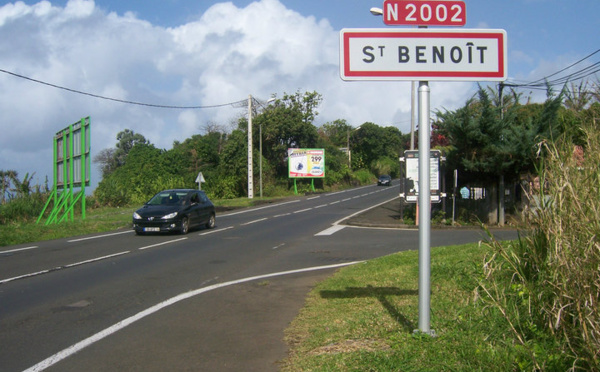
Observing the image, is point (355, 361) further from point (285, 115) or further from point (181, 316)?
point (285, 115)

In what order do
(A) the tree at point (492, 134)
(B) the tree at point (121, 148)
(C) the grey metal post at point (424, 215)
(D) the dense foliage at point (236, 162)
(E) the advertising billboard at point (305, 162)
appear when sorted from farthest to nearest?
(B) the tree at point (121, 148)
(E) the advertising billboard at point (305, 162)
(D) the dense foliage at point (236, 162)
(A) the tree at point (492, 134)
(C) the grey metal post at point (424, 215)

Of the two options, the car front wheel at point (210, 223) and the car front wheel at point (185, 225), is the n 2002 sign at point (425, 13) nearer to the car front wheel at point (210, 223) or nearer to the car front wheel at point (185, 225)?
the car front wheel at point (185, 225)

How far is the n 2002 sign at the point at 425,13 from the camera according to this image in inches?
195

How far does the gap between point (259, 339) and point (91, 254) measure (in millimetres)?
8781

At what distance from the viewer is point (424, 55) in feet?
16.6

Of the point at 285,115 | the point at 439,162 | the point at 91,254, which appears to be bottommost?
the point at 91,254

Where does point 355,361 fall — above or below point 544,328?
below

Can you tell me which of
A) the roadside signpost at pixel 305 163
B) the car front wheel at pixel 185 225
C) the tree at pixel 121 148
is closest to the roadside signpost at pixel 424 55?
the car front wheel at pixel 185 225

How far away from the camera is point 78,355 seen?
5.62 meters

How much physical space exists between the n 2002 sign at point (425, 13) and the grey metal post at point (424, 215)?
592 mm

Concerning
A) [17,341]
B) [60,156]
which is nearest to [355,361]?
[17,341]

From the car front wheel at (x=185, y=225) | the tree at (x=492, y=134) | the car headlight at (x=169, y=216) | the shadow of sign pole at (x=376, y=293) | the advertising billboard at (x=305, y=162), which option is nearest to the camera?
the shadow of sign pole at (x=376, y=293)

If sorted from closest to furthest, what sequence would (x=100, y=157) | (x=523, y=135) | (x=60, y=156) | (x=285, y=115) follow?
(x=523, y=135), (x=60, y=156), (x=285, y=115), (x=100, y=157)

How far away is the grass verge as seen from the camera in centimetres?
446
